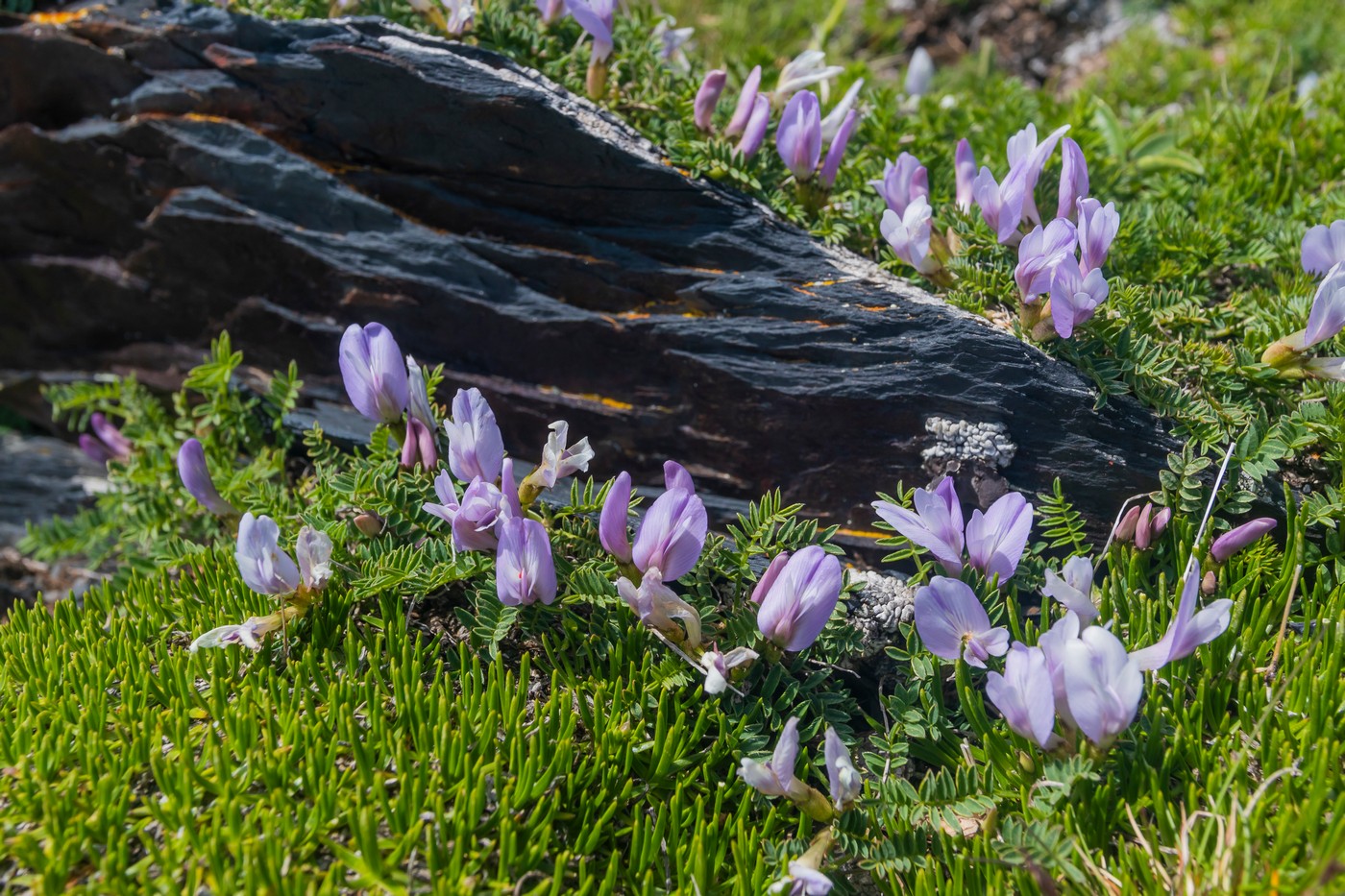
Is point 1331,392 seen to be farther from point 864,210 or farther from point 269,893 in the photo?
point 269,893

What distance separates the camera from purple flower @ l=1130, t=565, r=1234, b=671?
1916 mm

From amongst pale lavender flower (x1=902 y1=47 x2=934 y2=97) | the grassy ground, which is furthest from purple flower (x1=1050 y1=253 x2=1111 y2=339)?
pale lavender flower (x1=902 y1=47 x2=934 y2=97)

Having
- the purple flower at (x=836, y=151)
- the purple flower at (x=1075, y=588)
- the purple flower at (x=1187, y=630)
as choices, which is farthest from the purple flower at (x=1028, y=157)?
→ the purple flower at (x=1187, y=630)

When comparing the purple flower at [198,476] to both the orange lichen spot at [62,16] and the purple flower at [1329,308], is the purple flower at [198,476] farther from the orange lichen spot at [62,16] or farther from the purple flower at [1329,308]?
the purple flower at [1329,308]

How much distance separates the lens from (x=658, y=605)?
7.10 ft

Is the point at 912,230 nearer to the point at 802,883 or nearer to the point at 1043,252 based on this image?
the point at 1043,252

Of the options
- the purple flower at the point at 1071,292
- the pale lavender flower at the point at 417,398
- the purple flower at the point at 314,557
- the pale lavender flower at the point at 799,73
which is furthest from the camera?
the pale lavender flower at the point at 799,73

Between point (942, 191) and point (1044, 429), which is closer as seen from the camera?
point (1044, 429)

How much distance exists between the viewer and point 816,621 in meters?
2.17

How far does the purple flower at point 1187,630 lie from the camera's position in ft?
6.29

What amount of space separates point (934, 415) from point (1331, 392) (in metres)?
1.03

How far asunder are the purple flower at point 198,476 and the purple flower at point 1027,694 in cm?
227

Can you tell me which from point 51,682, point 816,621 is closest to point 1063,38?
point 816,621

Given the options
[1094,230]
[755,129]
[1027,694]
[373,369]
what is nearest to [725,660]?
[1027,694]
